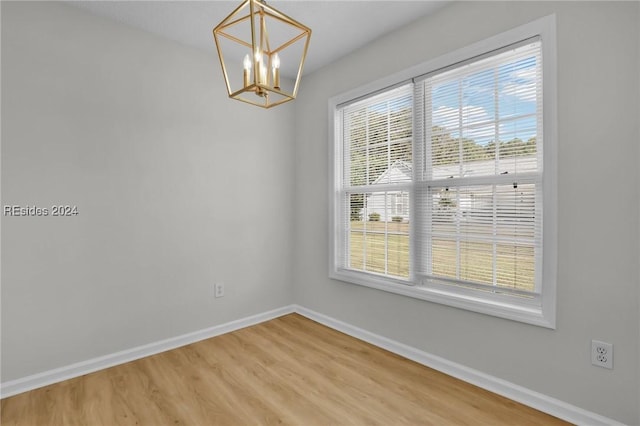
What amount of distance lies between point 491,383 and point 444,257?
0.86 meters

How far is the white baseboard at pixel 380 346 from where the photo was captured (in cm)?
181

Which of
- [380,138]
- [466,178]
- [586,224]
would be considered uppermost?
[380,138]

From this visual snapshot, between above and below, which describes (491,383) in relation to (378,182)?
below

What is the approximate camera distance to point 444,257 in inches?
94.0

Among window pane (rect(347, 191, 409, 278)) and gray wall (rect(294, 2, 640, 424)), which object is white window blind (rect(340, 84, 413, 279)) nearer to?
window pane (rect(347, 191, 409, 278))

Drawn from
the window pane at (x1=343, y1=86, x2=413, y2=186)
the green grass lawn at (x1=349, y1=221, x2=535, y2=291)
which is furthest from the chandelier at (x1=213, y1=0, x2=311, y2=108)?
the green grass lawn at (x1=349, y1=221, x2=535, y2=291)

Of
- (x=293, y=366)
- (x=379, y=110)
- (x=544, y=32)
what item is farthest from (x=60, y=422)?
(x=544, y=32)

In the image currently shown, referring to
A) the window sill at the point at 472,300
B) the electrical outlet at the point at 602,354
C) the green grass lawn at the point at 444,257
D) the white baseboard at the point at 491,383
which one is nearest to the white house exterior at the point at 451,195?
the green grass lawn at the point at 444,257

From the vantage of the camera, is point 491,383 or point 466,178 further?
point 466,178

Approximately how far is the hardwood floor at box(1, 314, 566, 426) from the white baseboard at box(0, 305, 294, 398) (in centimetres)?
6

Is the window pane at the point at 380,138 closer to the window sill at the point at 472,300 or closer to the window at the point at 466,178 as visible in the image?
the window at the point at 466,178

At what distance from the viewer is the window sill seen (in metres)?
1.92

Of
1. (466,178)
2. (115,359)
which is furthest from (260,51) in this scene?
(115,359)

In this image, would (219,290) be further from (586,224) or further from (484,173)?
(586,224)
